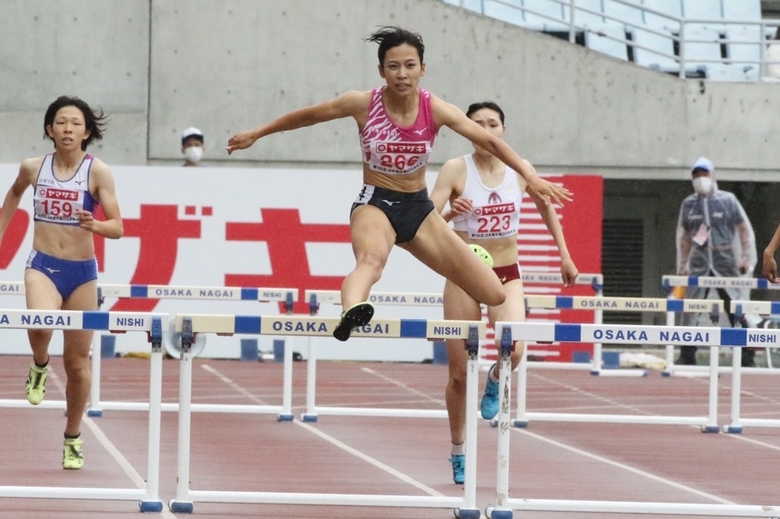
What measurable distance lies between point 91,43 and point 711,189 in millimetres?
8567

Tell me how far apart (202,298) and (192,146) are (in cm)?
666

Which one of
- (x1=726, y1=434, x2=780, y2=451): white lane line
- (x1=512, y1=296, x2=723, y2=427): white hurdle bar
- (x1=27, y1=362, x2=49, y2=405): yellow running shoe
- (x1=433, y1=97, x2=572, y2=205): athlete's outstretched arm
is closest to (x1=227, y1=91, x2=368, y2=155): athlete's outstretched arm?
(x1=433, y1=97, x2=572, y2=205): athlete's outstretched arm

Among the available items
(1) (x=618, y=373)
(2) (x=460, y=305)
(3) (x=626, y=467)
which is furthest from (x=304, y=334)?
(1) (x=618, y=373)

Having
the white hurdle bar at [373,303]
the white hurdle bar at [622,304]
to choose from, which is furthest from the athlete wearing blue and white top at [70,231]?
the white hurdle bar at [622,304]

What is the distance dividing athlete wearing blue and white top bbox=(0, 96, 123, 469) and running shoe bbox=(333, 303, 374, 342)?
2239 mm

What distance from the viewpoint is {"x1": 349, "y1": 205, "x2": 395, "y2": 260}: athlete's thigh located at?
25.0 ft

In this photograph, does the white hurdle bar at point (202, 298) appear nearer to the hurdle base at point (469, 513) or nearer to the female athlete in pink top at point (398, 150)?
the female athlete in pink top at point (398, 150)

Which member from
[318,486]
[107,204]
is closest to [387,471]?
[318,486]

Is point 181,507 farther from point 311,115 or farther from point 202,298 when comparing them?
point 202,298

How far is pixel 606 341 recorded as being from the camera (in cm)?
776

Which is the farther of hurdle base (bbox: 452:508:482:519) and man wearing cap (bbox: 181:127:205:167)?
man wearing cap (bbox: 181:127:205:167)

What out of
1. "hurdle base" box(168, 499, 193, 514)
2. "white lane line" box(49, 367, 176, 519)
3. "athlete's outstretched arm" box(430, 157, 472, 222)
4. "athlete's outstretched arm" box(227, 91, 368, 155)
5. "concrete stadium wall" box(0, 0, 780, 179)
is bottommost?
"white lane line" box(49, 367, 176, 519)

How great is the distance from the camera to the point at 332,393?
14.9 m

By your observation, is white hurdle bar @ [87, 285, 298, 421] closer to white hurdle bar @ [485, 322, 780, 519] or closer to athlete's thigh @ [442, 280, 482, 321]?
athlete's thigh @ [442, 280, 482, 321]
